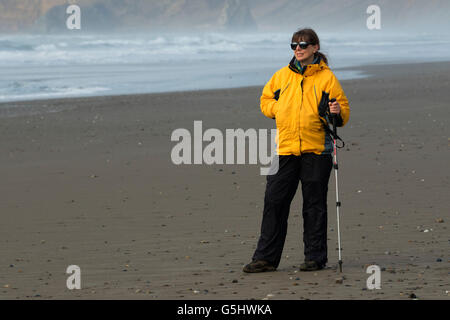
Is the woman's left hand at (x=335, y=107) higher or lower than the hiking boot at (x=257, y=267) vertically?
higher

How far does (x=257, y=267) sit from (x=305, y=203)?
2.00 feet

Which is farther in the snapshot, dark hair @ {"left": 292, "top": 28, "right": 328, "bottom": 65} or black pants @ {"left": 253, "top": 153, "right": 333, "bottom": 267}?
black pants @ {"left": 253, "top": 153, "right": 333, "bottom": 267}

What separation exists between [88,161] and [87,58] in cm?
3305

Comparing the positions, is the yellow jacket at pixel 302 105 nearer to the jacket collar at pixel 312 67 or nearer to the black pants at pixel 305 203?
the jacket collar at pixel 312 67

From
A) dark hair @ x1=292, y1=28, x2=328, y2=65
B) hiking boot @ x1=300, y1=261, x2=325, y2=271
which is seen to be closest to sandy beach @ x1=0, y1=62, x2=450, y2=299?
hiking boot @ x1=300, y1=261, x2=325, y2=271

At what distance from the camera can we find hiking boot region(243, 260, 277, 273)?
21.2 feet

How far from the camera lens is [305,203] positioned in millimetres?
6535

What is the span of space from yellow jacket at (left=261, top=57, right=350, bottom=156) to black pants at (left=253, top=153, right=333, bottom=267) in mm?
114

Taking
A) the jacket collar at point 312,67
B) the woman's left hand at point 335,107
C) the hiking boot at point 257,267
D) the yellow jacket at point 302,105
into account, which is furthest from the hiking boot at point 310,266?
the jacket collar at point 312,67

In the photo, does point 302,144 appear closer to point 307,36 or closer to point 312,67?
point 312,67

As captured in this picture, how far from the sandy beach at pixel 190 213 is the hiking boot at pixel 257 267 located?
0.21ft

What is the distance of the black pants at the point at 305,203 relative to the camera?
6.39m

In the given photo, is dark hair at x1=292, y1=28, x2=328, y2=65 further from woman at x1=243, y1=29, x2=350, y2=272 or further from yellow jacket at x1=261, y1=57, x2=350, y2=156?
yellow jacket at x1=261, y1=57, x2=350, y2=156
